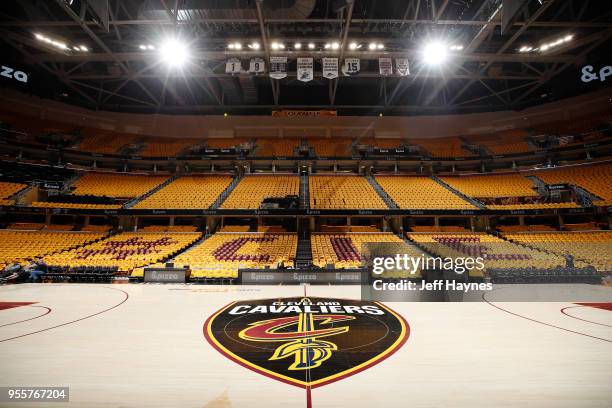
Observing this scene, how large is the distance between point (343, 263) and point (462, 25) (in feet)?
44.9

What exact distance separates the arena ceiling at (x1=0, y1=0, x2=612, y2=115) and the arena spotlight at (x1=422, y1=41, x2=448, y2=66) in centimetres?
28

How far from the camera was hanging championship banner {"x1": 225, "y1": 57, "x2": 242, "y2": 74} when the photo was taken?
48.2 ft

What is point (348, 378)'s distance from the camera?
3.00 m

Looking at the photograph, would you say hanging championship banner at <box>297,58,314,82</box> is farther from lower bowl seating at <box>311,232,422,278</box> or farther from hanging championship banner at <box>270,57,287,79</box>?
lower bowl seating at <box>311,232,422,278</box>

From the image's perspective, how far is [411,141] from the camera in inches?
913

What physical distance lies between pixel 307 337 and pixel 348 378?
1242 millimetres

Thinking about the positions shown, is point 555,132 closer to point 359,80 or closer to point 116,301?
point 359,80

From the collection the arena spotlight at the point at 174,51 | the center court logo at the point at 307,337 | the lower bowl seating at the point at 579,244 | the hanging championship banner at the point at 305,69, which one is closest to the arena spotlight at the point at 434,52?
the hanging championship banner at the point at 305,69

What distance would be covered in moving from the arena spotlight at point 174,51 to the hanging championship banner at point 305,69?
6207mm

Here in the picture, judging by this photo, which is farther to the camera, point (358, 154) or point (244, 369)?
point (358, 154)

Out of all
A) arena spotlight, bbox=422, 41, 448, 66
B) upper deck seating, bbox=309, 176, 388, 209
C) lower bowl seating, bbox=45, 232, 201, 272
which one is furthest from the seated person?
arena spotlight, bbox=422, 41, 448, 66

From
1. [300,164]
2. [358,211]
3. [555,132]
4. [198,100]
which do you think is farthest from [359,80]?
[555,132]

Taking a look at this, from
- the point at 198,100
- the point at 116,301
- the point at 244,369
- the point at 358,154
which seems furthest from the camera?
the point at 198,100

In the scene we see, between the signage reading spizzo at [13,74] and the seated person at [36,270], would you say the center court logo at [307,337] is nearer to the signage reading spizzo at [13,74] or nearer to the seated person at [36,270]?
the seated person at [36,270]
